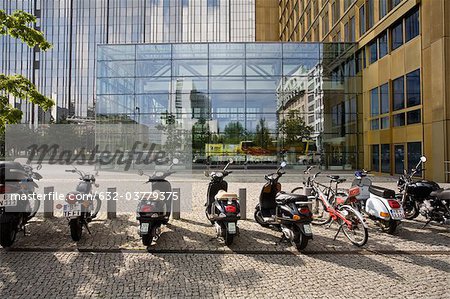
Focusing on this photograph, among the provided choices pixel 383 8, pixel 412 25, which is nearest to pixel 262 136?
pixel 383 8

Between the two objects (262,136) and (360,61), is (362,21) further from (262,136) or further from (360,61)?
(262,136)

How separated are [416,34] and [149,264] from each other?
17878mm

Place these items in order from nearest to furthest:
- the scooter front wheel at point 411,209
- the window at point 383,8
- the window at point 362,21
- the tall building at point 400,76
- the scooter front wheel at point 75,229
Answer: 1. the scooter front wheel at point 75,229
2. the scooter front wheel at point 411,209
3. the tall building at point 400,76
4. the window at point 383,8
5. the window at point 362,21

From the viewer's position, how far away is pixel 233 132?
2375 cm

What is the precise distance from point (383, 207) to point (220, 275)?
3479 millimetres

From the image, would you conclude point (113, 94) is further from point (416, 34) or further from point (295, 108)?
point (416, 34)

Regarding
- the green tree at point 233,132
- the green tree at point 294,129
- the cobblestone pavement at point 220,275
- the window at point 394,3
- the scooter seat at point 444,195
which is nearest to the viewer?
the cobblestone pavement at point 220,275

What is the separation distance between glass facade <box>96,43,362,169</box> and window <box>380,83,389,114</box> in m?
2.92

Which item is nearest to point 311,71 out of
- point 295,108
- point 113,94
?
point 295,108

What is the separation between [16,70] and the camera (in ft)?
232

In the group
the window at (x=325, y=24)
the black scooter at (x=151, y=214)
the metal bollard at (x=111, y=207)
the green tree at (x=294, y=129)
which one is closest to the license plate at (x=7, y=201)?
the black scooter at (x=151, y=214)

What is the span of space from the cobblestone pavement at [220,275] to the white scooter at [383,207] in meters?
1.00

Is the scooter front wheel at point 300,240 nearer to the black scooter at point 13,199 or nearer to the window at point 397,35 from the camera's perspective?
the black scooter at point 13,199

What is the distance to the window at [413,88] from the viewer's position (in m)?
16.6
